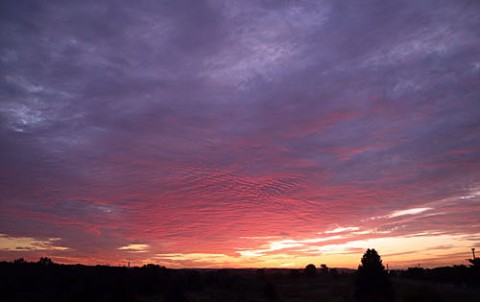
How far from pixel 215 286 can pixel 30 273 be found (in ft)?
107

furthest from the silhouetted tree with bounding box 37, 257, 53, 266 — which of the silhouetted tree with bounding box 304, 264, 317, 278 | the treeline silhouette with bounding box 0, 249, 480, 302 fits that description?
the silhouetted tree with bounding box 304, 264, 317, 278

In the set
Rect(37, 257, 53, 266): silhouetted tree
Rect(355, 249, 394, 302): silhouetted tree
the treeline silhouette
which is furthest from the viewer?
Rect(37, 257, 53, 266): silhouetted tree

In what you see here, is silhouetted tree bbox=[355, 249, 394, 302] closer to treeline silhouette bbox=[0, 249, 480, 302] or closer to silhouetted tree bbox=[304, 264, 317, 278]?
treeline silhouette bbox=[0, 249, 480, 302]

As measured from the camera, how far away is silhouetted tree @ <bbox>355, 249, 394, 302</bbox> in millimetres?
40781

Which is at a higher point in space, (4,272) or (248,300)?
(4,272)

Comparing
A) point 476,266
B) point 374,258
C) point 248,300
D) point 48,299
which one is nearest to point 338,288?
point 248,300

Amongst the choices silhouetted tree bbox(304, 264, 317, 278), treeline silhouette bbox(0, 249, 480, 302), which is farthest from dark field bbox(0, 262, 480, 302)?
silhouetted tree bbox(304, 264, 317, 278)

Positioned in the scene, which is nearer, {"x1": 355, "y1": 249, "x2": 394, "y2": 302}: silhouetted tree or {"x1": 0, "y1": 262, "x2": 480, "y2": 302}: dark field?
{"x1": 355, "y1": 249, "x2": 394, "y2": 302}: silhouetted tree

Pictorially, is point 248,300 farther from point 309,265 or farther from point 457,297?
point 309,265

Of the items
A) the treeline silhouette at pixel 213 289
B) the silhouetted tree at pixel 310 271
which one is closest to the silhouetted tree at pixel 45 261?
the treeline silhouette at pixel 213 289

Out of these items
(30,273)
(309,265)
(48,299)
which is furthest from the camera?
(309,265)

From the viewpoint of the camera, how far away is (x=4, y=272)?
63.0 metres

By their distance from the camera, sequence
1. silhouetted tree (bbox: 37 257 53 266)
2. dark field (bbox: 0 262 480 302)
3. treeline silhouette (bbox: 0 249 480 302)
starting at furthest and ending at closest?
1. silhouetted tree (bbox: 37 257 53 266)
2. dark field (bbox: 0 262 480 302)
3. treeline silhouette (bbox: 0 249 480 302)

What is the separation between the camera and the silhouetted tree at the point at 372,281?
40781 millimetres
